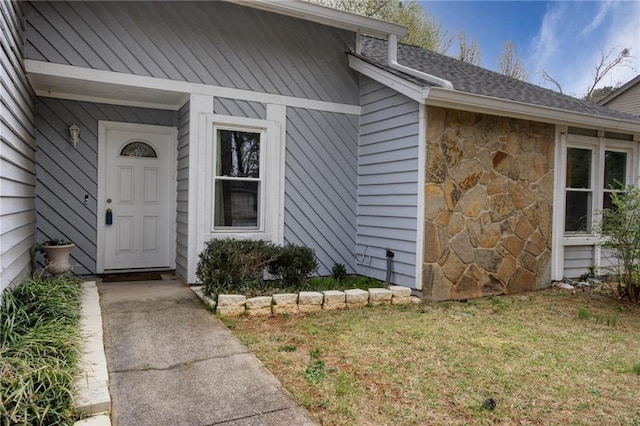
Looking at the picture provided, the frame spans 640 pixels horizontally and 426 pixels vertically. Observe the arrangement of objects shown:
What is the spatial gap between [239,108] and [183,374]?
3.60 meters

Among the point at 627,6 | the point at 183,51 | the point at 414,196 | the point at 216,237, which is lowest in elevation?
the point at 216,237

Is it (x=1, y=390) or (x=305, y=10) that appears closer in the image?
(x=1, y=390)

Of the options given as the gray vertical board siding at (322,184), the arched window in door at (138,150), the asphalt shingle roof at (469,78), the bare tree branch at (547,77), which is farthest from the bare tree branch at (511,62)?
the arched window in door at (138,150)

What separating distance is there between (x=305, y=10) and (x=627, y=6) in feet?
48.6

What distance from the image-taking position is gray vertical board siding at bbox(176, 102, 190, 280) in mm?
5591

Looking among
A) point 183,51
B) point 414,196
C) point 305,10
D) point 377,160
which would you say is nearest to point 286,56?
point 305,10

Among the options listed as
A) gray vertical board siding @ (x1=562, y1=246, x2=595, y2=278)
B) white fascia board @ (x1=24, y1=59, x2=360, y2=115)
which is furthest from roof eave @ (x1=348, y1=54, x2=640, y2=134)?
gray vertical board siding @ (x1=562, y1=246, x2=595, y2=278)

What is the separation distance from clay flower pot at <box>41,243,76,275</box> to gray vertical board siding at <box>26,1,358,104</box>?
197 cm

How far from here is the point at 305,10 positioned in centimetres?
534

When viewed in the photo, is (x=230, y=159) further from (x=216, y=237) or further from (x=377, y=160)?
(x=377, y=160)

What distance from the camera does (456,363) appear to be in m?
3.34

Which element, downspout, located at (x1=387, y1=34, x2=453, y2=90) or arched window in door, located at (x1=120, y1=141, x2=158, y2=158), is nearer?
downspout, located at (x1=387, y1=34, x2=453, y2=90)

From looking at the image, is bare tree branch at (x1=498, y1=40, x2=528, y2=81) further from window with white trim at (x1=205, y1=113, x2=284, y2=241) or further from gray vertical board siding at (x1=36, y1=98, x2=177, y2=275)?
gray vertical board siding at (x1=36, y1=98, x2=177, y2=275)

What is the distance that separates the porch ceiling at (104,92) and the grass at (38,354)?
2.32 m
